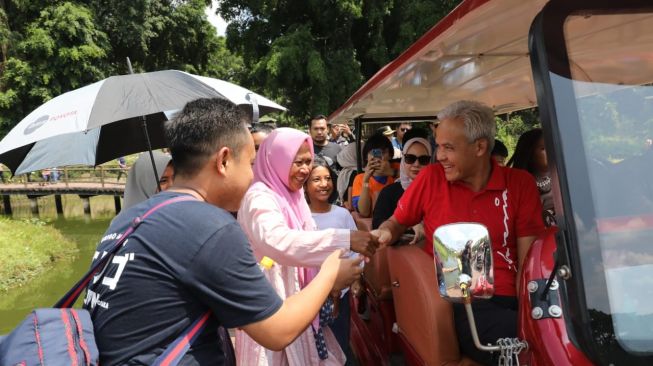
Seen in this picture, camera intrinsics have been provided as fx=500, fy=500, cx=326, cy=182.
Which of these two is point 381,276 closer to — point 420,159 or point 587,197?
point 420,159

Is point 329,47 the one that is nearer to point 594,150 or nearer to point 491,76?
point 491,76

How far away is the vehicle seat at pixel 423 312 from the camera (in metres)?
1.90

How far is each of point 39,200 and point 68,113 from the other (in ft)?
96.0

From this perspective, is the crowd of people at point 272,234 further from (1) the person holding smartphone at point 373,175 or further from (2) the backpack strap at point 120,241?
(1) the person holding smartphone at point 373,175

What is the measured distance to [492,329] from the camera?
1.87m

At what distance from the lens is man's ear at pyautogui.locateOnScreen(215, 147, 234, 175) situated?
1481mm

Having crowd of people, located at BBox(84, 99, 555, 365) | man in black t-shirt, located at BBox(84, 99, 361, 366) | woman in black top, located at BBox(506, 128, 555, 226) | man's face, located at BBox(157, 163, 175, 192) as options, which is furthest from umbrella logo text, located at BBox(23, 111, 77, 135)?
woman in black top, located at BBox(506, 128, 555, 226)

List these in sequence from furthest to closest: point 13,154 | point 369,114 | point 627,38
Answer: point 369,114
point 13,154
point 627,38

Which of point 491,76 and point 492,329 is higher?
point 491,76

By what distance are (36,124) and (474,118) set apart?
8.41 feet

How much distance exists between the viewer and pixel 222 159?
58.5 inches

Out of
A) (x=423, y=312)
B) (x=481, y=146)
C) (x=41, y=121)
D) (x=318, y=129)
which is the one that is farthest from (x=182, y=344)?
(x=318, y=129)

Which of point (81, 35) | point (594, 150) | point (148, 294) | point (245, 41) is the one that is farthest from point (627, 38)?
point (81, 35)

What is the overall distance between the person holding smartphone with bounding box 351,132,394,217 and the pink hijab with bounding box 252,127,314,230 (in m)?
1.78
